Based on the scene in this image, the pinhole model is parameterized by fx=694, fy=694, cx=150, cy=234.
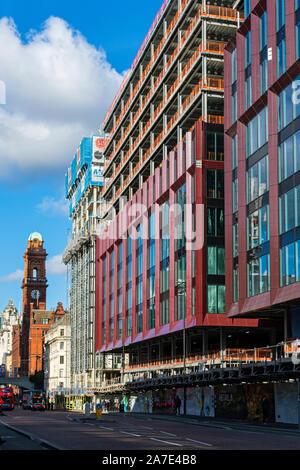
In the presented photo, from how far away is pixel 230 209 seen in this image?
58.9m

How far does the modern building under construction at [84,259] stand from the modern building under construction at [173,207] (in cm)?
1759

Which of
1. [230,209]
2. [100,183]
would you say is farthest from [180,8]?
[100,183]

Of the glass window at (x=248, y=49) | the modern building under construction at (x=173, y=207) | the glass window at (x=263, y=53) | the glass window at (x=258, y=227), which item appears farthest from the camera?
the modern building under construction at (x=173, y=207)

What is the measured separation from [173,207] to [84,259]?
211 feet

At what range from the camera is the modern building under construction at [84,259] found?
412ft

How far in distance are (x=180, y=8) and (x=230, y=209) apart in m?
30.0

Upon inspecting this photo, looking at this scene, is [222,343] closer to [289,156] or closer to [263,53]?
[289,156]

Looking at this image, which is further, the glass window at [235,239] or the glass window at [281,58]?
the glass window at [235,239]

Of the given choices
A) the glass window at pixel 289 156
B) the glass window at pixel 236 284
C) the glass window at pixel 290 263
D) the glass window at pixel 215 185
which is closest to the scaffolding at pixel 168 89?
the glass window at pixel 215 185

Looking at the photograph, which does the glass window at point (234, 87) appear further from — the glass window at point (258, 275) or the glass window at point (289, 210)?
the glass window at point (258, 275)

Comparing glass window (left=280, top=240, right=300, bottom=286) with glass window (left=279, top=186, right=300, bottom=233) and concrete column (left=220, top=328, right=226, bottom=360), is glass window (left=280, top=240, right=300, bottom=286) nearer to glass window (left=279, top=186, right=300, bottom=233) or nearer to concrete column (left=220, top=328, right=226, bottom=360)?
glass window (left=279, top=186, right=300, bottom=233)

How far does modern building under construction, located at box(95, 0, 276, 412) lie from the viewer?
216 ft

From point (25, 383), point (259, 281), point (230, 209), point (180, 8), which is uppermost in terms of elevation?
point (180, 8)
